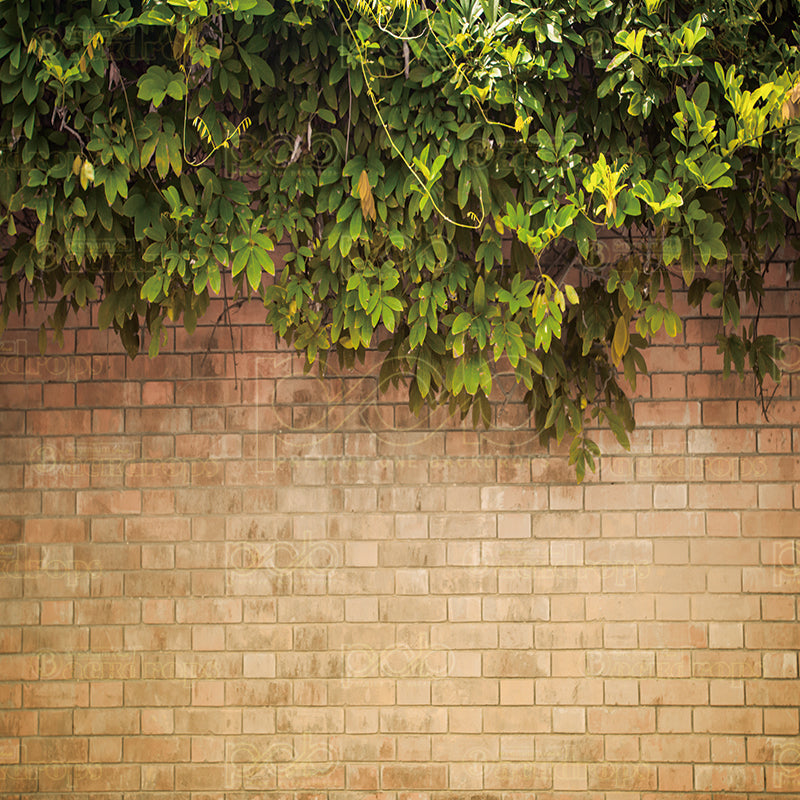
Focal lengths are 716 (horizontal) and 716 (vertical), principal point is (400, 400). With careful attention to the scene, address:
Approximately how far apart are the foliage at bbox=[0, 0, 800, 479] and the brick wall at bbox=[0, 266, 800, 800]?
79 centimetres

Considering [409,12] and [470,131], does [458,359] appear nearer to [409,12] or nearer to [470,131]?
[470,131]

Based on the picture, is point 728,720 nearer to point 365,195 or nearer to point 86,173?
point 365,195

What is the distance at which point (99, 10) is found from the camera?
74.1 inches

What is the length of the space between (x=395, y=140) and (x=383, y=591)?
1.78 meters

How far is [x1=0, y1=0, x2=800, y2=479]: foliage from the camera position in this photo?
6.24 ft

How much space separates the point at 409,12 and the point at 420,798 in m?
2.82

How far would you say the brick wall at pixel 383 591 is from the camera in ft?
9.48

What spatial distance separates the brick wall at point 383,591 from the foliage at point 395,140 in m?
0.79

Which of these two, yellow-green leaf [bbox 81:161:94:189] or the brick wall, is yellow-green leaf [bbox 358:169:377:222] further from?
the brick wall

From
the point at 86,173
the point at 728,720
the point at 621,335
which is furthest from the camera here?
the point at 728,720

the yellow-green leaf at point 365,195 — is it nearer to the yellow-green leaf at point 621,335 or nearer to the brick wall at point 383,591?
the yellow-green leaf at point 621,335

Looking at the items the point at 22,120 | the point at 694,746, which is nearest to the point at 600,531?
the point at 694,746

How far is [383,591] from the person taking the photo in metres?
2.94

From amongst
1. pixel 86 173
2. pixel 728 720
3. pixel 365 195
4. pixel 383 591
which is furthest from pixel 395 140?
pixel 728 720
